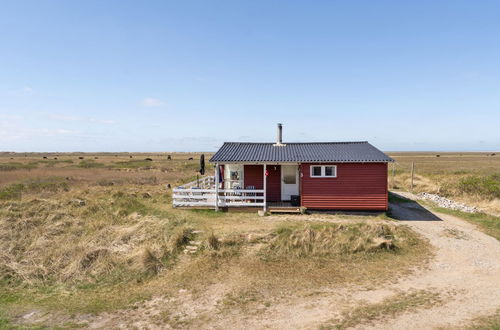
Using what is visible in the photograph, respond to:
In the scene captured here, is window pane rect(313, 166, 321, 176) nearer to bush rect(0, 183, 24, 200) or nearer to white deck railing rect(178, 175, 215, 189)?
white deck railing rect(178, 175, 215, 189)

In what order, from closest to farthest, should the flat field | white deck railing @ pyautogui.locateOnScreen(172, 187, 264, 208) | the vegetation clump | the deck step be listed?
the flat field → the vegetation clump → the deck step → white deck railing @ pyautogui.locateOnScreen(172, 187, 264, 208)

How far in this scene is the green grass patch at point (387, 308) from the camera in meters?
7.04

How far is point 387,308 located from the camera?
7641 mm

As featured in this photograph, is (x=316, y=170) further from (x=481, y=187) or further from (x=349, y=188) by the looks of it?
(x=481, y=187)

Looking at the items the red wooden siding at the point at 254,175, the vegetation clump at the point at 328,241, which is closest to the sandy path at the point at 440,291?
the vegetation clump at the point at 328,241

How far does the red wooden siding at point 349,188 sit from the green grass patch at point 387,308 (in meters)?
8.61

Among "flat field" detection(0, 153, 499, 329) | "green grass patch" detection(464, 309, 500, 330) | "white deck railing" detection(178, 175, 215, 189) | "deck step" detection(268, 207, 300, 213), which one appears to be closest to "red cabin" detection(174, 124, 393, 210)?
"deck step" detection(268, 207, 300, 213)

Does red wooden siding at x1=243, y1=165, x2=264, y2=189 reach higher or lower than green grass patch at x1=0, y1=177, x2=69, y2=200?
higher

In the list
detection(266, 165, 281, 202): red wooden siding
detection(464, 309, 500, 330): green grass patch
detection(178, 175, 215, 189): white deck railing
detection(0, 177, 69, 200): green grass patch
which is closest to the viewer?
detection(464, 309, 500, 330): green grass patch

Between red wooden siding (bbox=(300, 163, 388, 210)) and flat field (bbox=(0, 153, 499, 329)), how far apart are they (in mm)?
927

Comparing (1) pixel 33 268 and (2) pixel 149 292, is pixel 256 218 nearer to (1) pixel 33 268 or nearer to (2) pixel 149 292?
(2) pixel 149 292

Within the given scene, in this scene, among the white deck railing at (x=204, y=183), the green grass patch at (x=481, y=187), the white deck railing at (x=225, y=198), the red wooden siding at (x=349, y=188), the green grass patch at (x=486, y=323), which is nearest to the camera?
the green grass patch at (x=486, y=323)

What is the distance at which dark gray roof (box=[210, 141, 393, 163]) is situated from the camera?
17.0 m

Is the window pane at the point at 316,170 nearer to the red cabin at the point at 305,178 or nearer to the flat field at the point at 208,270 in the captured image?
the red cabin at the point at 305,178
